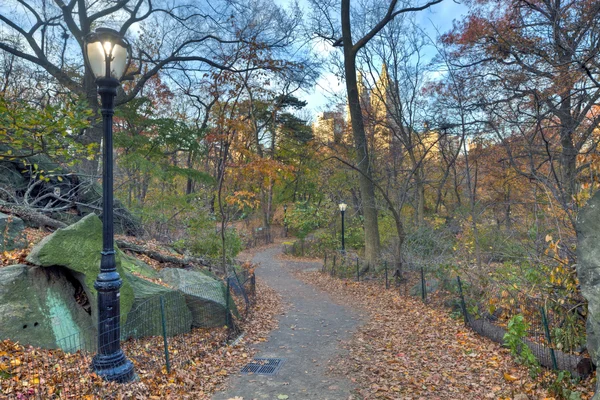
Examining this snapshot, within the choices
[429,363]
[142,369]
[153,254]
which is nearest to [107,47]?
[142,369]

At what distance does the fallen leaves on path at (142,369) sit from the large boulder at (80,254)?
894mm

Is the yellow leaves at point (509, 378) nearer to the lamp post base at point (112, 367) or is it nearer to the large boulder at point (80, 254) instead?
the lamp post base at point (112, 367)

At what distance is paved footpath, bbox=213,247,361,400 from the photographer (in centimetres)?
528

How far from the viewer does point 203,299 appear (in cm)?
767

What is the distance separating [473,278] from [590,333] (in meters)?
5.23

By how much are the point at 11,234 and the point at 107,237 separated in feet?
13.3

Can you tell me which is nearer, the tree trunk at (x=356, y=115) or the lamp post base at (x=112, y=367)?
the lamp post base at (x=112, y=367)

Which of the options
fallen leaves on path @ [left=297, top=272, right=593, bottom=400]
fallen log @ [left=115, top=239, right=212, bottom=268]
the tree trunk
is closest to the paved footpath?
fallen leaves on path @ [left=297, top=272, right=593, bottom=400]

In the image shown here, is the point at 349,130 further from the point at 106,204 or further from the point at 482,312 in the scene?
the point at 106,204

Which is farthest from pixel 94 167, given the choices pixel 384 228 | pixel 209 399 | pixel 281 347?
pixel 384 228

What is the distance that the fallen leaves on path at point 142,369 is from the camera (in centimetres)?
419

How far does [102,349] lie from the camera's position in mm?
4633

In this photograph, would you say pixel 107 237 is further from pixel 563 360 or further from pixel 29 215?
pixel 563 360

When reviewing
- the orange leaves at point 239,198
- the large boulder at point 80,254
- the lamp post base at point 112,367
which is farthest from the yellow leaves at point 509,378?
the orange leaves at point 239,198
